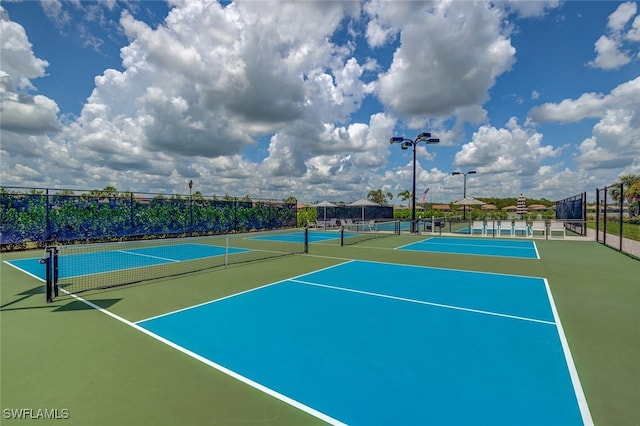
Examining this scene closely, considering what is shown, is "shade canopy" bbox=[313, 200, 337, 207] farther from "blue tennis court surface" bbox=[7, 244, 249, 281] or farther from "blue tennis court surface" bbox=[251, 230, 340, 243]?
"blue tennis court surface" bbox=[7, 244, 249, 281]

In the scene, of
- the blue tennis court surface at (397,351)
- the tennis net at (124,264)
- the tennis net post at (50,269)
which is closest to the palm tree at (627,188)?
the blue tennis court surface at (397,351)

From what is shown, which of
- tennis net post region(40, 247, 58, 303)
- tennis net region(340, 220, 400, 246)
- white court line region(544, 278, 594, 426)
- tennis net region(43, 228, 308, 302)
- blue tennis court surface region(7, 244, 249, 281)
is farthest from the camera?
tennis net region(340, 220, 400, 246)

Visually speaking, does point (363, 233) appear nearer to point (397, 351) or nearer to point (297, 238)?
point (297, 238)

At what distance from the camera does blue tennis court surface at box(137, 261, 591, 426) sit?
2.83 metres

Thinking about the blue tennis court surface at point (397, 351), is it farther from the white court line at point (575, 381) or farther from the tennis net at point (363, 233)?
the tennis net at point (363, 233)

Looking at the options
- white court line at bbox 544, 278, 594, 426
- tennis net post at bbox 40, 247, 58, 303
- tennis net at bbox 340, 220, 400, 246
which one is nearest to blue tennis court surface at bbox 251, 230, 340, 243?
tennis net at bbox 340, 220, 400, 246

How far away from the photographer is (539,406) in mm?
2826

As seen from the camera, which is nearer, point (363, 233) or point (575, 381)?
point (575, 381)

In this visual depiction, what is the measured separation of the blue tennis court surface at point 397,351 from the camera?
2.83m

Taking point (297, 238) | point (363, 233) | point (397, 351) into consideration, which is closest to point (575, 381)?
point (397, 351)

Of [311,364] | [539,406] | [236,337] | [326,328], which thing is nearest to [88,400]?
[236,337]

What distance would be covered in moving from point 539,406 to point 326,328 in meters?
2.66

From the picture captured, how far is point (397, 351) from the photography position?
389 centimetres

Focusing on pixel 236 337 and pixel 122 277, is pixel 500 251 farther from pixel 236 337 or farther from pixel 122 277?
pixel 122 277
